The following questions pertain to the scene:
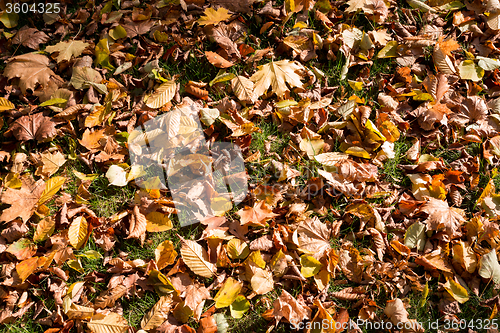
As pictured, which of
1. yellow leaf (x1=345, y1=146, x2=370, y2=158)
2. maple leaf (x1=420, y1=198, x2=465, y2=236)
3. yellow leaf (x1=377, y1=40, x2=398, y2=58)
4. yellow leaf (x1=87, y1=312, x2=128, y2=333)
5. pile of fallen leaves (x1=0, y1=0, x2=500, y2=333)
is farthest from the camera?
yellow leaf (x1=377, y1=40, x2=398, y2=58)

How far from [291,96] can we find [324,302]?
1335 mm

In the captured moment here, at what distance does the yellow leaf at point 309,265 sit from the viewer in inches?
75.2

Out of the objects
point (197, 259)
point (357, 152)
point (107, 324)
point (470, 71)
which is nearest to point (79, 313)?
point (107, 324)

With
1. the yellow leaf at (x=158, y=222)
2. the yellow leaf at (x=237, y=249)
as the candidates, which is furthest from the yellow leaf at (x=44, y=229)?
the yellow leaf at (x=237, y=249)

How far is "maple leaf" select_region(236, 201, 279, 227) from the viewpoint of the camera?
1.97m

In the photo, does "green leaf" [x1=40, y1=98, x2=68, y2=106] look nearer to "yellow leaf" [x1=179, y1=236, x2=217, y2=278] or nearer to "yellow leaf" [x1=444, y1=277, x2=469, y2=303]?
"yellow leaf" [x1=179, y1=236, x2=217, y2=278]

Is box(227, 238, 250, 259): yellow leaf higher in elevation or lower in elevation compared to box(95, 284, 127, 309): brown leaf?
higher

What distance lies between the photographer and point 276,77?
2285mm

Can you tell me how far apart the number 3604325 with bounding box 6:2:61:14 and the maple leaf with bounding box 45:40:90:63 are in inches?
13.7

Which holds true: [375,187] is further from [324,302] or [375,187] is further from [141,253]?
[141,253]

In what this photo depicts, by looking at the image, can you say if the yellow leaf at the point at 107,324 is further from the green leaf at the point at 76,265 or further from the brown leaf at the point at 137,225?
the brown leaf at the point at 137,225

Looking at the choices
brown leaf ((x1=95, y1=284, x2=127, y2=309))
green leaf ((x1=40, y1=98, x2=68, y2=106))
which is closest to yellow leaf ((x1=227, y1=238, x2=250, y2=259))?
brown leaf ((x1=95, y1=284, x2=127, y2=309))

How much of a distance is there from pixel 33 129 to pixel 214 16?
1.44m

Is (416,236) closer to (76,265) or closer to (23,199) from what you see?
(76,265)
